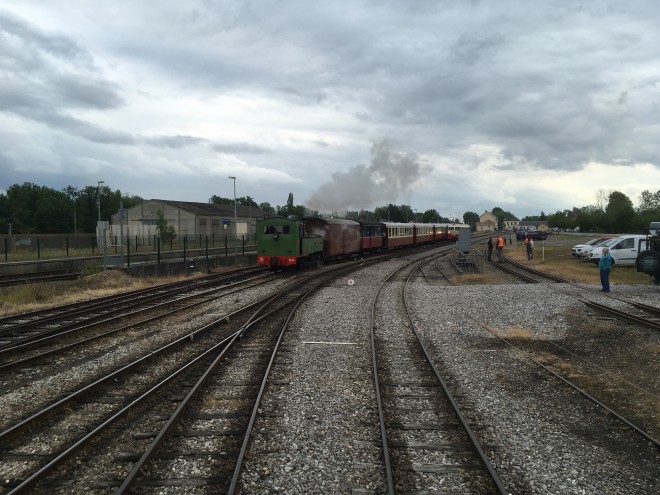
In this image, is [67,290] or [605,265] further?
[67,290]

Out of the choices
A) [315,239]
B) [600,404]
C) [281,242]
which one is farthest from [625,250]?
[600,404]

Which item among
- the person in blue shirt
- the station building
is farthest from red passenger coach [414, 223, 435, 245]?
the person in blue shirt

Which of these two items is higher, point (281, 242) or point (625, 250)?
point (281, 242)

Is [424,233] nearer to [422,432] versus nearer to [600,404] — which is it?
[600,404]

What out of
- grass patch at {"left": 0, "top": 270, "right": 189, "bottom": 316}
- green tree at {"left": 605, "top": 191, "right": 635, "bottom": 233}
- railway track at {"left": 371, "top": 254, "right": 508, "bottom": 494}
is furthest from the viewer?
green tree at {"left": 605, "top": 191, "right": 635, "bottom": 233}

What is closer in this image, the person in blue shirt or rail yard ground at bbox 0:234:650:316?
rail yard ground at bbox 0:234:650:316

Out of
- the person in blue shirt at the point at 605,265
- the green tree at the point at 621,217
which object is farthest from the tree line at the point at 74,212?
the person in blue shirt at the point at 605,265

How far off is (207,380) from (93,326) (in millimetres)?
5890

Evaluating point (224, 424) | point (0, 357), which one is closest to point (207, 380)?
point (224, 424)

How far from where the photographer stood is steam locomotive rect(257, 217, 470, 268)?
2492 centimetres

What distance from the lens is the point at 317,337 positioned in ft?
36.8

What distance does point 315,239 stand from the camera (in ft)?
91.6

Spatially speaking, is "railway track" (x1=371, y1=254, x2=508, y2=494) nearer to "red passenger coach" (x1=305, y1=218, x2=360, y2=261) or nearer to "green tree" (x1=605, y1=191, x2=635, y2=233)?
"red passenger coach" (x1=305, y1=218, x2=360, y2=261)

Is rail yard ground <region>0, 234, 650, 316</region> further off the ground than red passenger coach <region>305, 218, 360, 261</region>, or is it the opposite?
red passenger coach <region>305, 218, 360, 261</region>
